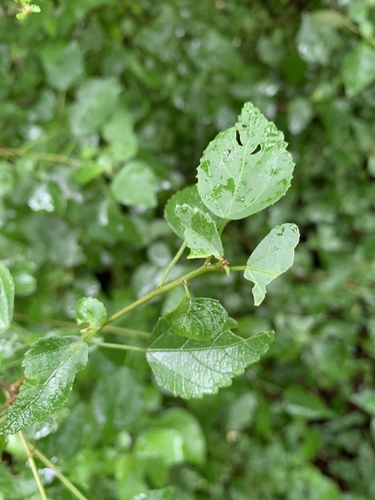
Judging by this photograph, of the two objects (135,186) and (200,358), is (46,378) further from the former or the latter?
(135,186)

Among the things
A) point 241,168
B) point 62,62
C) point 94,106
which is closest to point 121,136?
point 94,106

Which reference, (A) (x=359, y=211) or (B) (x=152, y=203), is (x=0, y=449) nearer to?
(B) (x=152, y=203)

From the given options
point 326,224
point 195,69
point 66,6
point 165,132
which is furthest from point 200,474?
point 66,6

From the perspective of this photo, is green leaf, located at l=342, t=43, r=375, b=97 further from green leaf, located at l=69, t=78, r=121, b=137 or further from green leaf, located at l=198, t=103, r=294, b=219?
green leaf, located at l=198, t=103, r=294, b=219

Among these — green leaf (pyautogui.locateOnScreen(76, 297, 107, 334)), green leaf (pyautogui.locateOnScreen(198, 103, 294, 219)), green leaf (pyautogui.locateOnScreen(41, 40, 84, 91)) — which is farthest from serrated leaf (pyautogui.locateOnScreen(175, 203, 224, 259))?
green leaf (pyautogui.locateOnScreen(41, 40, 84, 91))

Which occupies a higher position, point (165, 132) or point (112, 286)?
point (165, 132)

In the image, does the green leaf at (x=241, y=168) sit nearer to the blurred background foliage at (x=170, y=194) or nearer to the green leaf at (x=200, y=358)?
the green leaf at (x=200, y=358)

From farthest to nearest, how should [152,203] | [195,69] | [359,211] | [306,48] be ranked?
1. [359,211]
2. [195,69]
3. [306,48]
4. [152,203]
